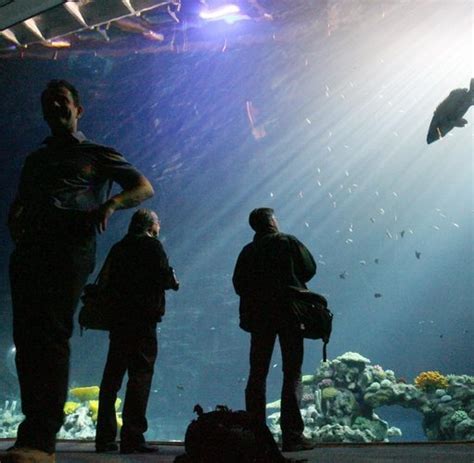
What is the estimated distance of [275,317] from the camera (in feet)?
11.9

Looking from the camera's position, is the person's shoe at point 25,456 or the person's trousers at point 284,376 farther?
the person's trousers at point 284,376

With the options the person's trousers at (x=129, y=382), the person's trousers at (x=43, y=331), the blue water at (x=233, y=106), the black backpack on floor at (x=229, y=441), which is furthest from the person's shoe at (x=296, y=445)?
the blue water at (x=233, y=106)

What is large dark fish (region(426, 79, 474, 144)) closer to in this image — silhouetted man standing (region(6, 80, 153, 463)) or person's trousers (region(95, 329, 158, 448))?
person's trousers (region(95, 329, 158, 448))

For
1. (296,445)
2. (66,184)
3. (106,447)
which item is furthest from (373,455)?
(66,184)

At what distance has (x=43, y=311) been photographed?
6.47 feet

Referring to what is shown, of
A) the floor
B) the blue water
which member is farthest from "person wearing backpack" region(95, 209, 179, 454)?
the blue water

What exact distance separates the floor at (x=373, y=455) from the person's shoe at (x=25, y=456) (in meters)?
1.36

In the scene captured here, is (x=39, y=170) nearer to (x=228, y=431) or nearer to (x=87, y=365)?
(x=228, y=431)

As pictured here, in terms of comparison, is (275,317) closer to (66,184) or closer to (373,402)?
(66,184)

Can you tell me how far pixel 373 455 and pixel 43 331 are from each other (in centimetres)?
256

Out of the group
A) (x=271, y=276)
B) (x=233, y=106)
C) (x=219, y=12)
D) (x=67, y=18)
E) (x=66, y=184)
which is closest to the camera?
(x=66, y=184)

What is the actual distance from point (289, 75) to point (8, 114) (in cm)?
1732

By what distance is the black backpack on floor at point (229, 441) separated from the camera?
2.06m

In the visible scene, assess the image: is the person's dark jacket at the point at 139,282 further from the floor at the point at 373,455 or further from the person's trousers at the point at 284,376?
the floor at the point at 373,455
